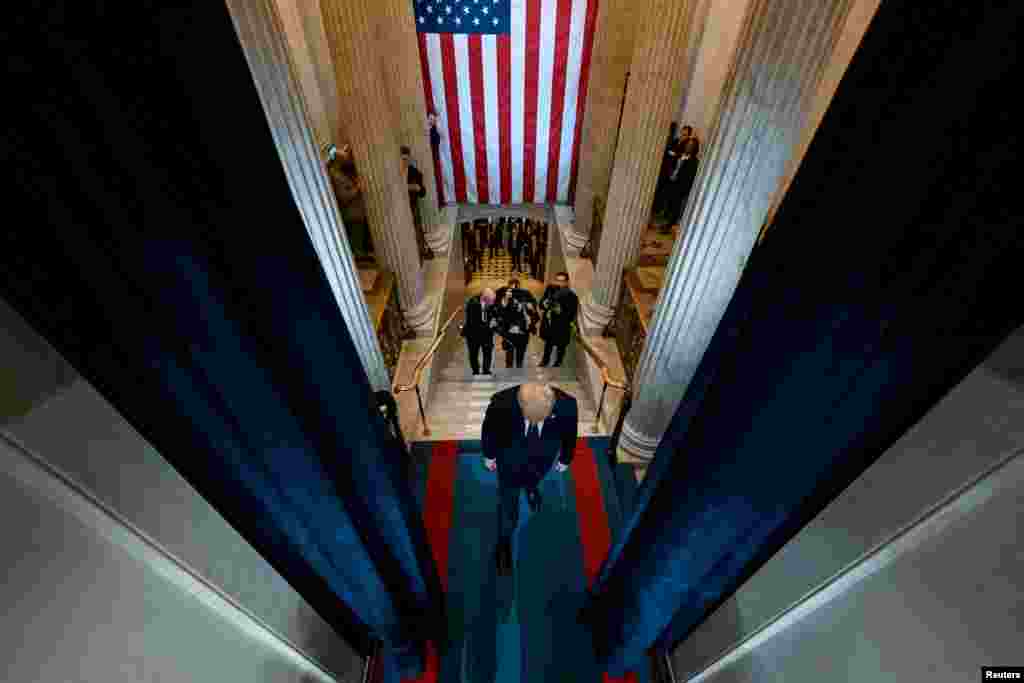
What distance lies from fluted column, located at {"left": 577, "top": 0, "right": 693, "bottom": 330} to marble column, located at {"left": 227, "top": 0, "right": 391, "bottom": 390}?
9.77 feet

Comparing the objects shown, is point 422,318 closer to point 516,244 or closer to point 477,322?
point 477,322

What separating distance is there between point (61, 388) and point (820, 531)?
2.30m

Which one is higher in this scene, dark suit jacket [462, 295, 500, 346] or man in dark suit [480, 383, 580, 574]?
dark suit jacket [462, 295, 500, 346]

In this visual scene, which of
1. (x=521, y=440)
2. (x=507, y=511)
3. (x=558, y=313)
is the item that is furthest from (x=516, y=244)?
(x=521, y=440)

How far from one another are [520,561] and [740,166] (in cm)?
316

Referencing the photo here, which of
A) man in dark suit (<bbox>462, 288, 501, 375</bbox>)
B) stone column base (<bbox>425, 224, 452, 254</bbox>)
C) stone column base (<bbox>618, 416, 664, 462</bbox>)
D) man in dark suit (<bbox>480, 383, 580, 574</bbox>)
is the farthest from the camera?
stone column base (<bbox>425, 224, 452, 254</bbox>)

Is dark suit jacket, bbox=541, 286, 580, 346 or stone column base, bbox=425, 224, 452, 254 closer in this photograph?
dark suit jacket, bbox=541, 286, 580, 346

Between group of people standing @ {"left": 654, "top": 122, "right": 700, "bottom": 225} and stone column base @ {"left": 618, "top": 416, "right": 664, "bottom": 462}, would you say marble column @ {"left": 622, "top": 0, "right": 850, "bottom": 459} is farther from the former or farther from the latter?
group of people standing @ {"left": 654, "top": 122, "right": 700, "bottom": 225}

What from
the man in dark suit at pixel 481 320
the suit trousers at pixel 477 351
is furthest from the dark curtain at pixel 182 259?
the suit trousers at pixel 477 351

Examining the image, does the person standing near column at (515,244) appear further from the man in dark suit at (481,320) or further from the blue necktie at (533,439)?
the blue necktie at (533,439)

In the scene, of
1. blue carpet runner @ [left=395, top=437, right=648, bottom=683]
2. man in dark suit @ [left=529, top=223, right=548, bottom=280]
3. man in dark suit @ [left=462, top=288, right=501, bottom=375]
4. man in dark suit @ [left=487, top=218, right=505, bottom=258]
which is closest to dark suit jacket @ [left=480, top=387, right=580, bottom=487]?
blue carpet runner @ [left=395, top=437, right=648, bottom=683]

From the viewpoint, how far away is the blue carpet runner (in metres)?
3.14

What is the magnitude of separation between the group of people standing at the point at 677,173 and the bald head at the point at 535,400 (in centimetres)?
458

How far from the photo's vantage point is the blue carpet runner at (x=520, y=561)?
3145 mm
